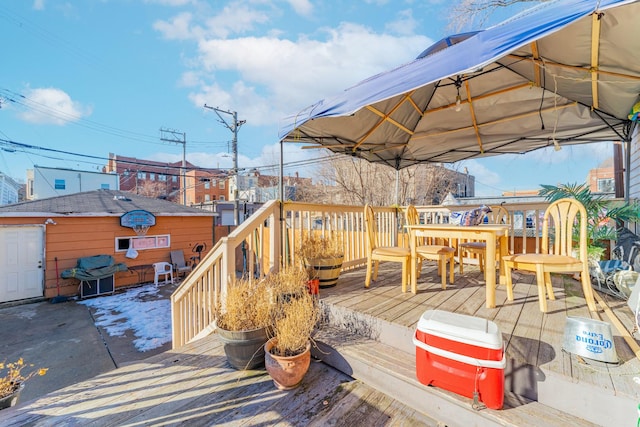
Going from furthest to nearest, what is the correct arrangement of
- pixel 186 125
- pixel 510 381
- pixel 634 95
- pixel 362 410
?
pixel 186 125
pixel 634 95
pixel 362 410
pixel 510 381

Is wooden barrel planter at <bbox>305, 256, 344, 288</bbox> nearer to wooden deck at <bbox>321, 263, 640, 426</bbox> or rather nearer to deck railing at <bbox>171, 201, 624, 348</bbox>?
wooden deck at <bbox>321, 263, 640, 426</bbox>

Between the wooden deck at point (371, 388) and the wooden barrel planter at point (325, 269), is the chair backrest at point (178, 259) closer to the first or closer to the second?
the wooden deck at point (371, 388)

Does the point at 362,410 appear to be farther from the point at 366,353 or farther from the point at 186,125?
the point at 186,125

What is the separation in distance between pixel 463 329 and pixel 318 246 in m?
1.96

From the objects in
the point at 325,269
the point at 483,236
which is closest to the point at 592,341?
the point at 483,236

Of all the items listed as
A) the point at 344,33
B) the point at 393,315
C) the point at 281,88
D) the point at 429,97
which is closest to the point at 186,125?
the point at 281,88

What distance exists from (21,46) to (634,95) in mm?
17582

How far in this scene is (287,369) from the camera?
184 centimetres

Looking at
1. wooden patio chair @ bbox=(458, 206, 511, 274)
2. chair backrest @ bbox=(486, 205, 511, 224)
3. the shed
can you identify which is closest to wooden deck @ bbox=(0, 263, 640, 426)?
wooden patio chair @ bbox=(458, 206, 511, 274)

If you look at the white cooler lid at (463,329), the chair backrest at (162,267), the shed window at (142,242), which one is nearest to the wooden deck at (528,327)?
the white cooler lid at (463,329)

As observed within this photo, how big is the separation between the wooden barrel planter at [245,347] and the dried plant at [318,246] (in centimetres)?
116

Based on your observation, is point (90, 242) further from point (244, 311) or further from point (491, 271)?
point (491, 271)

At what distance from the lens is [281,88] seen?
14508mm

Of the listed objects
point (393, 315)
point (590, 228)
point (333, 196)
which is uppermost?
point (333, 196)
